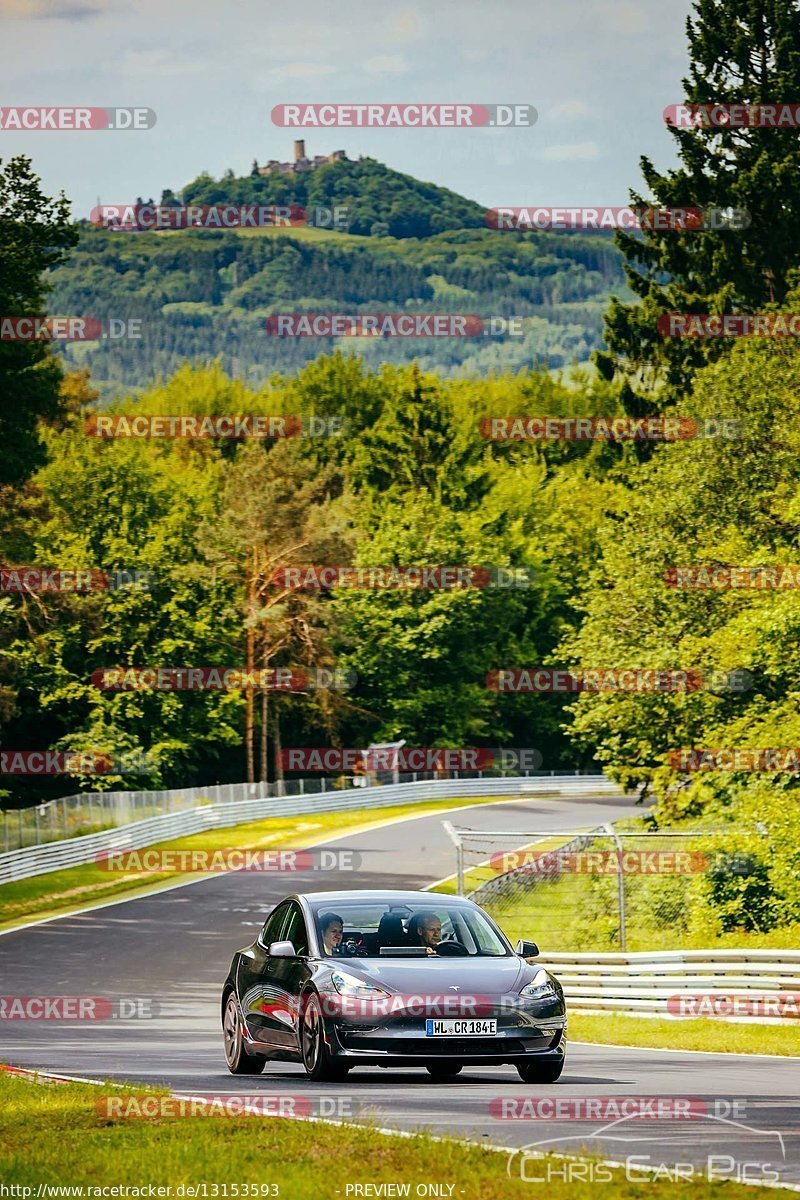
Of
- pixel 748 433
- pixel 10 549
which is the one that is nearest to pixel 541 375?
pixel 10 549

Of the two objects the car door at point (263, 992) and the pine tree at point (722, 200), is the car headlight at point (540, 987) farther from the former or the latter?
the pine tree at point (722, 200)

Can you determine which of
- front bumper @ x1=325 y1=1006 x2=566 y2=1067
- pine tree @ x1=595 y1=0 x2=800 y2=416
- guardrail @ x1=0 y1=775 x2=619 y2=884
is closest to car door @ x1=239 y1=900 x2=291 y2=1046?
front bumper @ x1=325 y1=1006 x2=566 y2=1067

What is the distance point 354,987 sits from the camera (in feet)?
43.4

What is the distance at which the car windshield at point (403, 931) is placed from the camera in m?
13.9

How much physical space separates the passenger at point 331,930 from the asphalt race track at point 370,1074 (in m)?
1.01

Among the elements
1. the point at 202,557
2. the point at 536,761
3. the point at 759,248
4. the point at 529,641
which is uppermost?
the point at 759,248

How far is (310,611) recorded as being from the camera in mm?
82312

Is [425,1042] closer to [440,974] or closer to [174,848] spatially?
[440,974]

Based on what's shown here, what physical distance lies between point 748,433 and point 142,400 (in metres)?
75.2

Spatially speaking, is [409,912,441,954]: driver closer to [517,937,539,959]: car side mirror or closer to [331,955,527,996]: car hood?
[331,955,527,996]: car hood

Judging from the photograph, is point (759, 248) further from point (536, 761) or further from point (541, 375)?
point (541, 375)

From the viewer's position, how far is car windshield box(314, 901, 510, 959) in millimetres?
13898

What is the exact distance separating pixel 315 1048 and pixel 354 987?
565 mm

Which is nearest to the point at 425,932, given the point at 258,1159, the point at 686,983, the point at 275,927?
the point at 275,927
